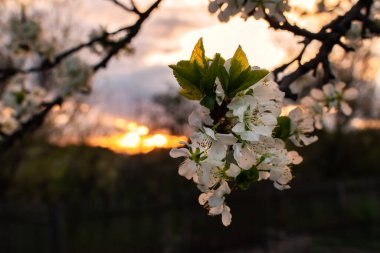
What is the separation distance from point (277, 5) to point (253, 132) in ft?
2.31

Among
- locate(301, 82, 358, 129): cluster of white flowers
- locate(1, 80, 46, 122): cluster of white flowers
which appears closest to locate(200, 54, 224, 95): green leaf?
locate(301, 82, 358, 129): cluster of white flowers

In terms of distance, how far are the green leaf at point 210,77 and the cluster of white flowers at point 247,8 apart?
0.49 meters

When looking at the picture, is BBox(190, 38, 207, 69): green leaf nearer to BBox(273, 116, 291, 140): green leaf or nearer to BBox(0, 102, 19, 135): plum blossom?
BBox(273, 116, 291, 140): green leaf

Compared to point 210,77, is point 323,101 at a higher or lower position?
higher

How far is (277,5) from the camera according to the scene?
1.57m

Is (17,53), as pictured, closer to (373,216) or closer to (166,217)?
(166,217)

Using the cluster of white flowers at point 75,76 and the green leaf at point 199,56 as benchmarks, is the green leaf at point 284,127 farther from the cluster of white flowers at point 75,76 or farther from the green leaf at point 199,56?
the cluster of white flowers at point 75,76

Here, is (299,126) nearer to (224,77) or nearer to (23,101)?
(224,77)

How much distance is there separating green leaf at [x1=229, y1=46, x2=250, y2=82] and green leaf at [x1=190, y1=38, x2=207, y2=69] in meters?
0.06

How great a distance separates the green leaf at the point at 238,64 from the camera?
3.43ft

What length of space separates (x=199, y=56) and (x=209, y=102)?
0.33 ft

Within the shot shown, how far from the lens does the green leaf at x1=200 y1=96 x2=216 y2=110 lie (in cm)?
105

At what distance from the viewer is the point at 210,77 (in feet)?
3.46

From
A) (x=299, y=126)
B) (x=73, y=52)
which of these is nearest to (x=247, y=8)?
(x=299, y=126)
